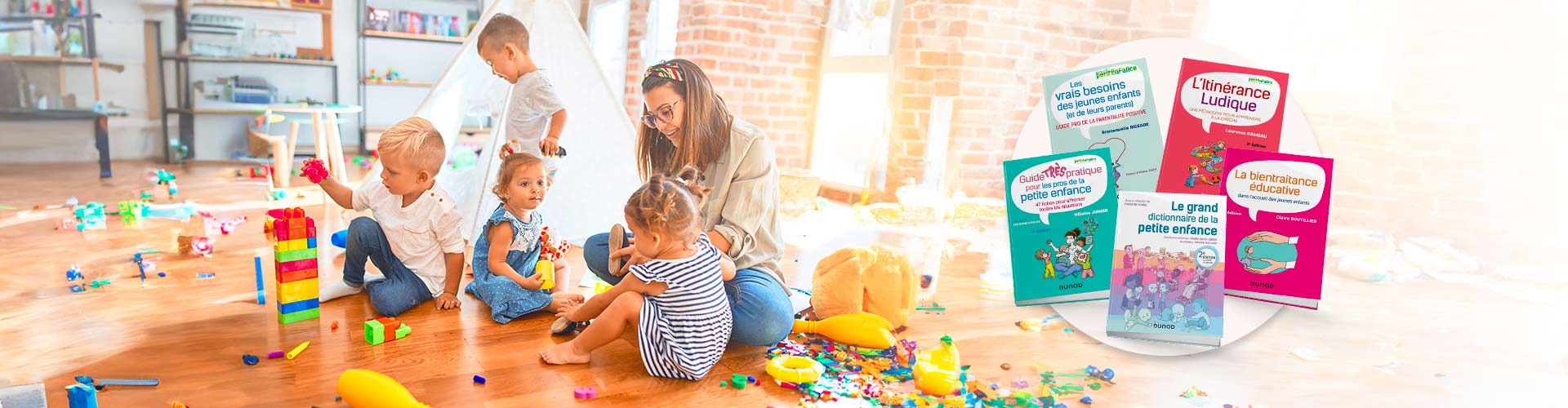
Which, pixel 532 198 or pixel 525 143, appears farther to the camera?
pixel 525 143

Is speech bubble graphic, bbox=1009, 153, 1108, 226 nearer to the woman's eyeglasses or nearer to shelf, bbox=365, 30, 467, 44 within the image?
the woman's eyeglasses

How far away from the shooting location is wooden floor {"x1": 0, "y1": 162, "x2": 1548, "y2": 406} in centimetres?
196

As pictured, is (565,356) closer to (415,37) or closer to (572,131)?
(572,131)

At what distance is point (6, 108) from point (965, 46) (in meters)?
6.22

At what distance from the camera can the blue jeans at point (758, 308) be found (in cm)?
217

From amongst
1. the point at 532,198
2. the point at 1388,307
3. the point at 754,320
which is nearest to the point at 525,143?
the point at 532,198

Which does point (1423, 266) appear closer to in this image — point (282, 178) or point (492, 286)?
point (492, 286)

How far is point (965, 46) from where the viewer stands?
4566 millimetres

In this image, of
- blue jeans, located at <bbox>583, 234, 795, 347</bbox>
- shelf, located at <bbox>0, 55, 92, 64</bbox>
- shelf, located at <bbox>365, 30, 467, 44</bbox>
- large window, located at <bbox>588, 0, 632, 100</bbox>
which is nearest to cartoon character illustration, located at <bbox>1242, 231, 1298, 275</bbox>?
blue jeans, located at <bbox>583, 234, 795, 347</bbox>

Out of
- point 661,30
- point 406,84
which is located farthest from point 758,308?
point 406,84

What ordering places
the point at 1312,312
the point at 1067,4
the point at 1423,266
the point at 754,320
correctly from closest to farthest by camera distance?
1. the point at 754,320
2. the point at 1312,312
3. the point at 1423,266
4. the point at 1067,4

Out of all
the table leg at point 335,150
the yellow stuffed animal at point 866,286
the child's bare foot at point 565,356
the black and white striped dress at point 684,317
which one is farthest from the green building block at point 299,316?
the table leg at point 335,150

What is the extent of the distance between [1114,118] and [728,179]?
1.03m

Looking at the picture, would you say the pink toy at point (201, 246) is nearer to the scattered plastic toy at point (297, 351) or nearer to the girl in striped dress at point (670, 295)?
the scattered plastic toy at point (297, 351)
